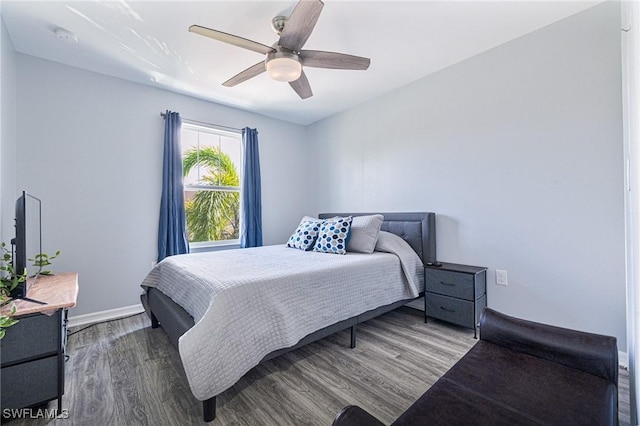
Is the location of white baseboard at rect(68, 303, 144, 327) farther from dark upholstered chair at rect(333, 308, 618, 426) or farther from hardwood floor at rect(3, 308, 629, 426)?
dark upholstered chair at rect(333, 308, 618, 426)

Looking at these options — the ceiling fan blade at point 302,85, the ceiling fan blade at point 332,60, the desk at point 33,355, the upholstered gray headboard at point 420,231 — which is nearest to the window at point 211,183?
the ceiling fan blade at point 302,85

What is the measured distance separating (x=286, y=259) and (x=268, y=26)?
1940mm

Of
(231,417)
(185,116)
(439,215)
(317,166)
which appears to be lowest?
(231,417)

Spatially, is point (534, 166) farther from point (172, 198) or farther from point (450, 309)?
point (172, 198)

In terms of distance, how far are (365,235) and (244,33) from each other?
214 cm

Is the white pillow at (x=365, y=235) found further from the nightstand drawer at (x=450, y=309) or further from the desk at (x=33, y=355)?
the desk at (x=33, y=355)

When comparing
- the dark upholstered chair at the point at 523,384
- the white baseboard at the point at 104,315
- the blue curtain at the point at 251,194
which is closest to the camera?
the dark upholstered chair at the point at 523,384

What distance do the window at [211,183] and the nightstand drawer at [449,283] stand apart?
2670 millimetres

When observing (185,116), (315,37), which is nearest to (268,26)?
(315,37)

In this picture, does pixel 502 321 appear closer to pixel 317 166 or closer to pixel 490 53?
pixel 490 53

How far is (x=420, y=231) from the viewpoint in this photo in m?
2.96

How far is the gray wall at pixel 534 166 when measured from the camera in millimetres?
1962

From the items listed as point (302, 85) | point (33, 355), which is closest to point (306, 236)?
point (302, 85)

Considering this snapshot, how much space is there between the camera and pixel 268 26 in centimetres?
216
